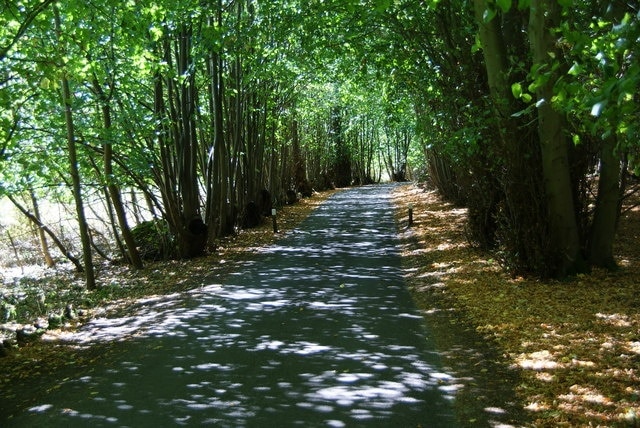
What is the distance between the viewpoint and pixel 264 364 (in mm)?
5883

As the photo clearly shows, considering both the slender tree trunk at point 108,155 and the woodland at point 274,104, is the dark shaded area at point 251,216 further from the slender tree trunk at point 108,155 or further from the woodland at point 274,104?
the slender tree trunk at point 108,155

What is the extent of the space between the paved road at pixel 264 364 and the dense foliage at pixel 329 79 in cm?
268

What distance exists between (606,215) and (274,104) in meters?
15.4

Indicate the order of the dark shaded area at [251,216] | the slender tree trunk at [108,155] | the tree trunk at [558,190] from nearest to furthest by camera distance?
the tree trunk at [558,190] < the slender tree trunk at [108,155] < the dark shaded area at [251,216]

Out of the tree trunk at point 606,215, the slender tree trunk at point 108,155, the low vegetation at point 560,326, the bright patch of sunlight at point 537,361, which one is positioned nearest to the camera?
the low vegetation at point 560,326

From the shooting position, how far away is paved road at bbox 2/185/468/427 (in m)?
4.70

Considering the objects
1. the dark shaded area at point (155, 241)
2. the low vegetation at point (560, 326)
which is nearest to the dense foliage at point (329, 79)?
the dark shaded area at point (155, 241)

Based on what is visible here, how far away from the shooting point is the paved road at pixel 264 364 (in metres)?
4.70

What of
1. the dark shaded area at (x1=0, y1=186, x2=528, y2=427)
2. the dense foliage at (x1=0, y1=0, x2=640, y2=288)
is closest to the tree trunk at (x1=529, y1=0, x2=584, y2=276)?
the dense foliage at (x1=0, y1=0, x2=640, y2=288)

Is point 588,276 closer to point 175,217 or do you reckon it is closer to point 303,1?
point 303,1

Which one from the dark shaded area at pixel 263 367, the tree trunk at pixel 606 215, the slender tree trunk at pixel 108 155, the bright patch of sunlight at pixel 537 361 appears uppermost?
the slender tree trunk at pixel 108 155

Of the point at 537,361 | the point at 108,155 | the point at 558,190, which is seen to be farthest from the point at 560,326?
the point at 108,155

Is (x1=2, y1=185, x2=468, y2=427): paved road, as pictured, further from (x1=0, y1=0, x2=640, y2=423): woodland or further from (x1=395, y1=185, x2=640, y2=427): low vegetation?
(x1=0, y1=0, x2=640, y2=423): woodland

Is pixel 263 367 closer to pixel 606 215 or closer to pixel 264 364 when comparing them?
pixel 264 364
